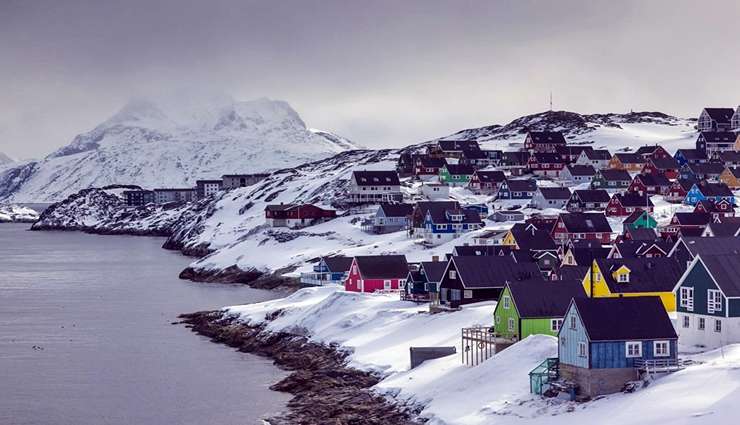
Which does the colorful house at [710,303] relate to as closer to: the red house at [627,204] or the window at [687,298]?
the window at [687,298]

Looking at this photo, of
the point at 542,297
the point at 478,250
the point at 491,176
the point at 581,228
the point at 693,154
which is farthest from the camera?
the point at 693,154

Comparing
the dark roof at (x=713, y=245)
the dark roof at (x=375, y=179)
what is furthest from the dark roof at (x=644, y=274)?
the dark roof at (x=375, y=179)

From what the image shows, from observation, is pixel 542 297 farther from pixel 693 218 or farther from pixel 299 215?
pixel 299 215

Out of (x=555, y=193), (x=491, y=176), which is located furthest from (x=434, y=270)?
(x=491, y=176)

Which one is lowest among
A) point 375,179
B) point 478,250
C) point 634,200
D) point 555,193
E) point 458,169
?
point 478,250

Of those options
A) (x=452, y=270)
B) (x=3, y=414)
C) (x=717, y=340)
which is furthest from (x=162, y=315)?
(x=717, y=340)

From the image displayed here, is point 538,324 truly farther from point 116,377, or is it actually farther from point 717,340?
point 116,377
